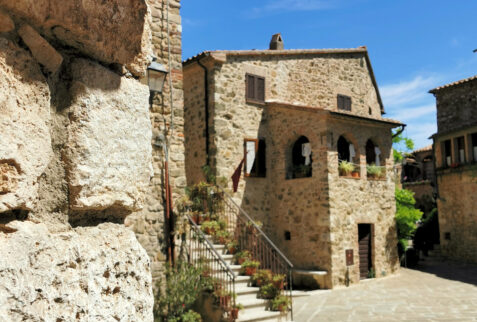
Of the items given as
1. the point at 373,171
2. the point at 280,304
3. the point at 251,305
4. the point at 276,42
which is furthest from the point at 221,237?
the point at 276,42

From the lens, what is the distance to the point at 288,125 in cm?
1484

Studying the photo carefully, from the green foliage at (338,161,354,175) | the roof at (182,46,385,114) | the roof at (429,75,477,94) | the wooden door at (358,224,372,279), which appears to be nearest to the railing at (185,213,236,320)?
the green foliage at (338,161,354,175)

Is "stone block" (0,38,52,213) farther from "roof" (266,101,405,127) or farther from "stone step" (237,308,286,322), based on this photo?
"roof" (266,101,405,127)

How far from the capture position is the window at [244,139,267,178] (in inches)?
576

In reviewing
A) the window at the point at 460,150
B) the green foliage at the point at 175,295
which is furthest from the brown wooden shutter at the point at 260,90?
the window at the point at 460,150

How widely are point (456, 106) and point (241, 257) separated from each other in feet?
56.1

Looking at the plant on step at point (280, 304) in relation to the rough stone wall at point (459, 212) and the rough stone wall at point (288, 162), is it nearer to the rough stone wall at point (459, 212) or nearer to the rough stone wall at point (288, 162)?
the rough stone wall at point (288, 162)

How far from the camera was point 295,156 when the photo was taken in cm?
1543

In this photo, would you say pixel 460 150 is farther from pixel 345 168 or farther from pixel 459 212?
pixel 345 168

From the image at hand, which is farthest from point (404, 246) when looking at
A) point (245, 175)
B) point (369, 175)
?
point (245, 175)

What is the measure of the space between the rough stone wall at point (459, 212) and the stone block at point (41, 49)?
2097 cm

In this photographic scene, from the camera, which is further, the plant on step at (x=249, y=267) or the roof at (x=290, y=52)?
the roof at (x=290, y=52)

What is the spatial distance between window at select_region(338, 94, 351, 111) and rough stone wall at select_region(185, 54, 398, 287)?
1.56 metres

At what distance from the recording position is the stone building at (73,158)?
0.85m
